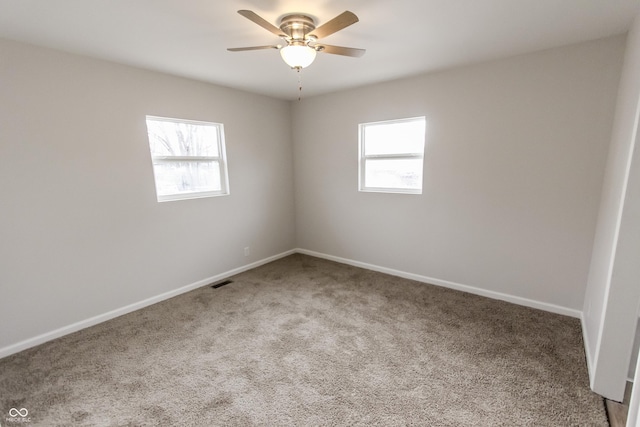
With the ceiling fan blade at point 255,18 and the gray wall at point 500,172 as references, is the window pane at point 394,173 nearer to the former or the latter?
the gray wall at point 500,172

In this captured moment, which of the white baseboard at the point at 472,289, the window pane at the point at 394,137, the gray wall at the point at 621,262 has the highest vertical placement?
the window pane at the point at 394,137

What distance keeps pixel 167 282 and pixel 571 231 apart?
4098mm

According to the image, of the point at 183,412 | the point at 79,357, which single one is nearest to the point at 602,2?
the point at 183,412

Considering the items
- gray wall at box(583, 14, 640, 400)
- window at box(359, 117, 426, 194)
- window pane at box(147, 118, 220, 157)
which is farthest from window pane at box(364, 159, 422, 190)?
window pane at box(147, 118, 220, 157)

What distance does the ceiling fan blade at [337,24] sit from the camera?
1583 mm

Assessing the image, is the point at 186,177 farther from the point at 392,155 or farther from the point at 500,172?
the point at 500,172

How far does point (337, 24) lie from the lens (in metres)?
1.71

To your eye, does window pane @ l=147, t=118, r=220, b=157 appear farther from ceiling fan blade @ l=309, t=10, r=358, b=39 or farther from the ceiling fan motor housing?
ceiling fan blade @ l=309, t=10, r=358, b=39

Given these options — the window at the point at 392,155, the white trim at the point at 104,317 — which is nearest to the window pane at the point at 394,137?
the window at the point at 392,155

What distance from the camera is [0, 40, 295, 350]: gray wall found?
7.49 ft

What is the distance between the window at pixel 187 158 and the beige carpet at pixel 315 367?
131 cm

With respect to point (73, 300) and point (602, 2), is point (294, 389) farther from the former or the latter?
point (602, 2)

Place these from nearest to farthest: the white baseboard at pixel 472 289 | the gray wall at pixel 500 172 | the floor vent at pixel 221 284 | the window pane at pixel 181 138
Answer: the gray wall at pixel 500 172, the white baseboard at pixel 472 289, the window pane at pixel 181 138, the floor vent at pixel 221 284

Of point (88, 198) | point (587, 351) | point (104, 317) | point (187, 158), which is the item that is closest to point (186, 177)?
point (187, 158)
